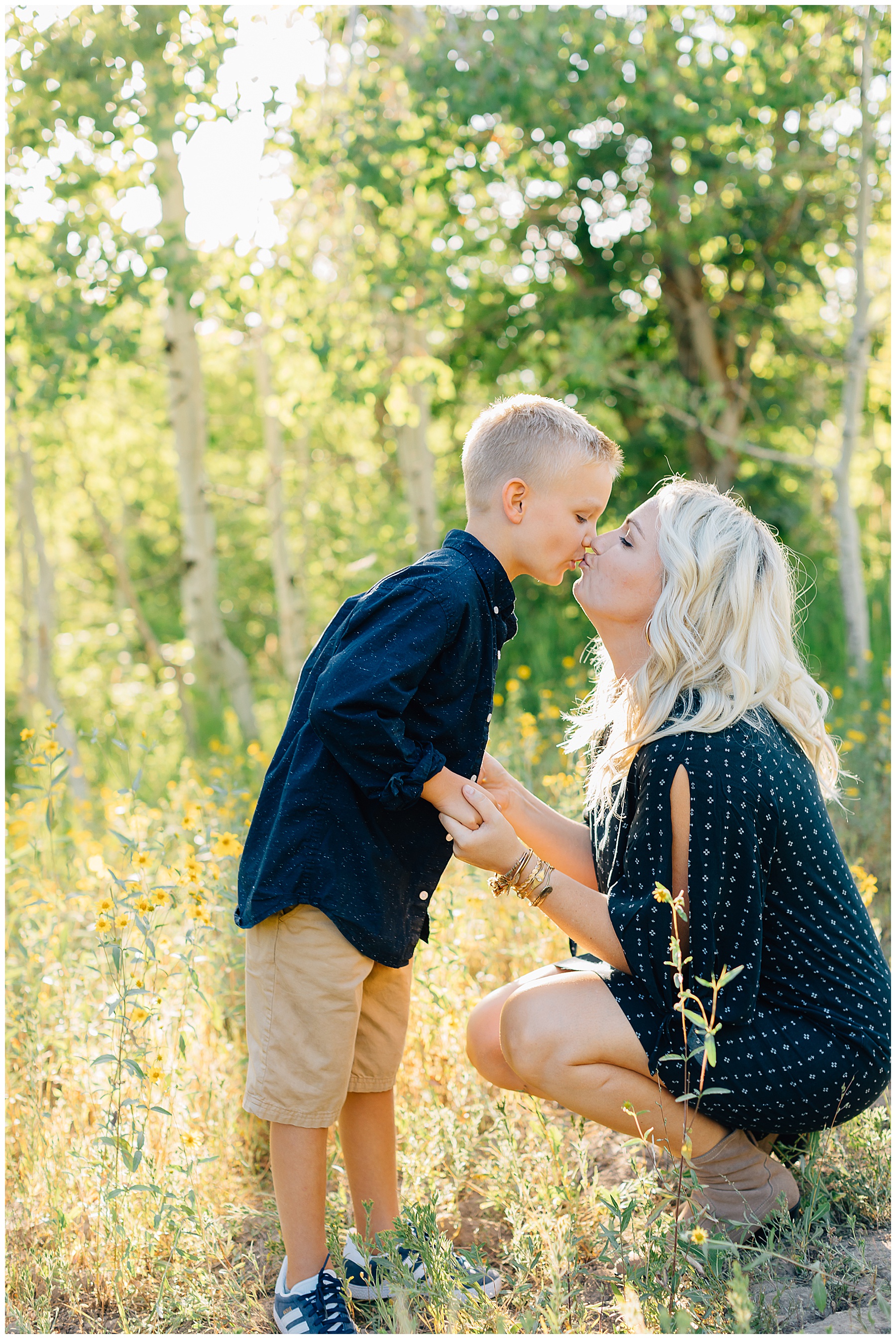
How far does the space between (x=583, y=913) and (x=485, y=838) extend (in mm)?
291

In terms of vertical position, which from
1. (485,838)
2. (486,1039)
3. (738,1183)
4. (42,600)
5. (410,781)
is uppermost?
(410,781)

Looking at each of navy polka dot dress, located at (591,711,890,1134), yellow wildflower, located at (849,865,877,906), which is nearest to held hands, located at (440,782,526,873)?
navy polka dot dress, located at (591,711,890,1134)

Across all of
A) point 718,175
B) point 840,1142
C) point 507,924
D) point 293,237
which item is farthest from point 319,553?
point 840,1142

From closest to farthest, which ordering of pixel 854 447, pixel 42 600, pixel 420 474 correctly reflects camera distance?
pixel 854 447 < pixel 420 474 < pixel 42 600

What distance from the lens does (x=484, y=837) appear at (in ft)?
6.55

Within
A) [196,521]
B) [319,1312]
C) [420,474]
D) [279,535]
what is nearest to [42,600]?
[196,521]

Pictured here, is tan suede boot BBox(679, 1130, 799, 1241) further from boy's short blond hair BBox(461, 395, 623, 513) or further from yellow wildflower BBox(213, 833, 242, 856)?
boy's short blond hair BBox(461, 395, 623, 513)

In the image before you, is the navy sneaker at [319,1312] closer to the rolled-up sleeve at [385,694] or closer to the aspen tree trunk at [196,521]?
the rolled-up sleeve at [385,694]

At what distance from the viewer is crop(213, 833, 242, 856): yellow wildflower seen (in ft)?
8.19

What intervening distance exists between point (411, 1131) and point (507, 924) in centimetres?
77

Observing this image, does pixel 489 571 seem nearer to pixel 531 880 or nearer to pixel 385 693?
pixel 385 693

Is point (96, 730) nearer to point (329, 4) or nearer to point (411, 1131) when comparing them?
point (411, 1131)

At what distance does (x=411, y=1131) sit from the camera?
2.56 m

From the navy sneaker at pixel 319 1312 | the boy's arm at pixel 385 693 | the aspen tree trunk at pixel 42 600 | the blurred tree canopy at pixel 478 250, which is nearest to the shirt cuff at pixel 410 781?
the boy's arm at pixel 385 693
